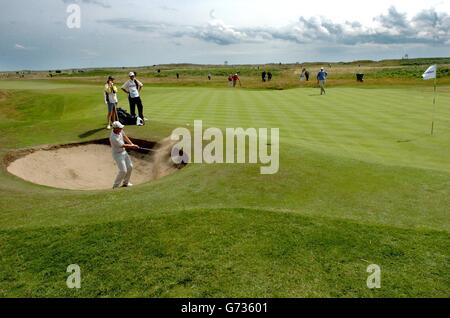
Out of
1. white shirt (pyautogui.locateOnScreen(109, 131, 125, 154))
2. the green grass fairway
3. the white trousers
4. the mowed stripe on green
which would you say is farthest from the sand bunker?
the mowed stripe on green

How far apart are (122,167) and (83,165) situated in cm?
393

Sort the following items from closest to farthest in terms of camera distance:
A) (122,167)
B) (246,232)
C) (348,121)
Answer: (246,232)
(122,167)
(348,121)

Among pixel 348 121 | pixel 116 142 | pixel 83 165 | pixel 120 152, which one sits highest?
pixel 116 142

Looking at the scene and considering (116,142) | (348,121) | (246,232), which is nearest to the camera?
(246,232)

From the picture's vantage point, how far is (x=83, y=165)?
16.9m

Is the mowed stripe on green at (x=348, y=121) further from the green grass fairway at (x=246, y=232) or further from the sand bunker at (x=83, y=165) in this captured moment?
the sand bunker at (x=83, y=165)

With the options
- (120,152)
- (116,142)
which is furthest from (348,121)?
(116,142)

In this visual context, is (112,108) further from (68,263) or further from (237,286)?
(237,286)

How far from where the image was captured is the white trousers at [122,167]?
13836 millimetres

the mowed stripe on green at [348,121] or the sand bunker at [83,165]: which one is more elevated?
the mowed stripe on green at [348,121]

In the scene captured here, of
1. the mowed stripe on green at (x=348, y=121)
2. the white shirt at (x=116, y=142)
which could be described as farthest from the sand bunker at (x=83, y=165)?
the mowed stripe on green at (x=348, y=121)

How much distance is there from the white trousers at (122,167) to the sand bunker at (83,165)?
1.45 metres

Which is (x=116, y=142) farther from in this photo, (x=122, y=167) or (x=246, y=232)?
(x=246, y=232)
